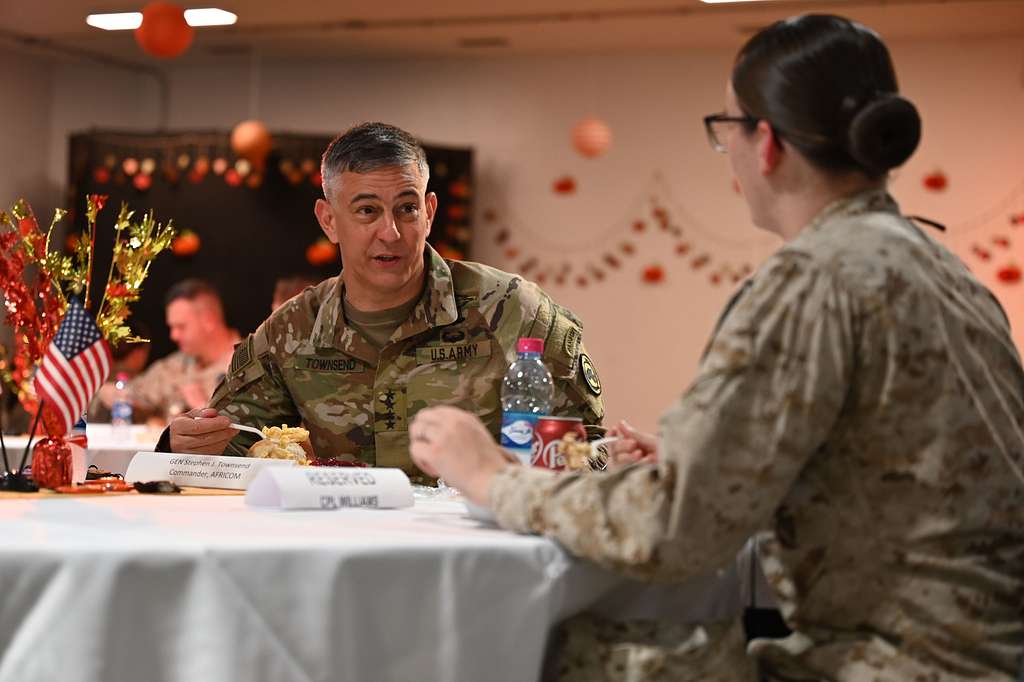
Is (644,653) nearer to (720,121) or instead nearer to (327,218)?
(720,121)

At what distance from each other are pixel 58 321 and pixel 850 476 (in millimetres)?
1478

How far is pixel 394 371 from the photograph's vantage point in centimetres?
325

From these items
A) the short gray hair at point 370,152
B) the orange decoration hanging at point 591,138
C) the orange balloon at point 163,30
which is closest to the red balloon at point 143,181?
the orange balloon at point 163,30

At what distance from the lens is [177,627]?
1.66 m

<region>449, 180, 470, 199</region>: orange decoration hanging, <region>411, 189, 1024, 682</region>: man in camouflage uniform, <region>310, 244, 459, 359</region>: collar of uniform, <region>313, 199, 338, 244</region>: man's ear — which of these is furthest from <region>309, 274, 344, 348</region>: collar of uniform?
<region>449, 180, 470, 199</region>: orange decoration hanging

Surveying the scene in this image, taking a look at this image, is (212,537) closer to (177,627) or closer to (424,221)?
(177,627)

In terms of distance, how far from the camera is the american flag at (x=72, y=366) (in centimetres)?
231

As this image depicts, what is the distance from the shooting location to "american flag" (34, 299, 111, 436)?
2.31 metres

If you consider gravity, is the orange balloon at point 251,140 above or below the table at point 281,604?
above

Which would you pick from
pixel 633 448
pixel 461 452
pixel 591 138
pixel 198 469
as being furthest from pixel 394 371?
pixel 591 138

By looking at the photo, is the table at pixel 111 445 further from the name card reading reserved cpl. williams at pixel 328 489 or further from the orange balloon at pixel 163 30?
the name card reading reserved cpl. williams at pixel 328 489

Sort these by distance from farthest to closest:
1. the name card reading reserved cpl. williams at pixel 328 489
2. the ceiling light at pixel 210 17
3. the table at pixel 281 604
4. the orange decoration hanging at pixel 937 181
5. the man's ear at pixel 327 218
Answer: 1. the orange decoration hanging at pixel 937 181
2. the ceiling light at pixel 210 17
3. the man's ear at pixel 327 218
4. the name card reading reserved cpl. williams at pixel 328 489
5. the table at pixel 281 604

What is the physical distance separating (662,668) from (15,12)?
856cm

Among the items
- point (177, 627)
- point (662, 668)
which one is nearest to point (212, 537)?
point (177, 627)
